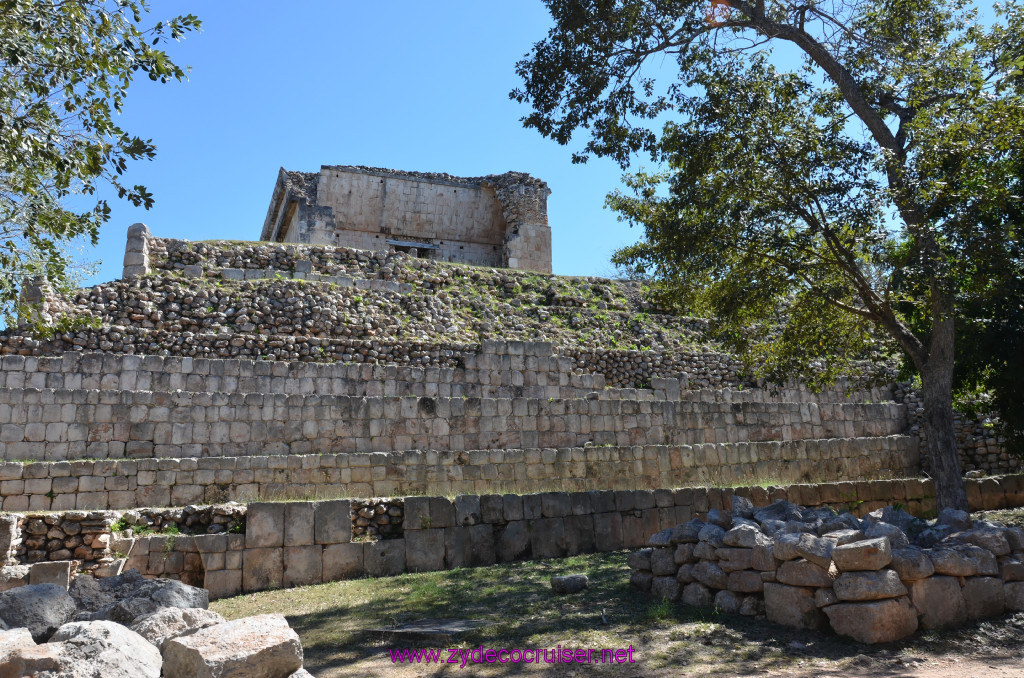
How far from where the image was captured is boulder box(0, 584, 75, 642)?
5.23 metres

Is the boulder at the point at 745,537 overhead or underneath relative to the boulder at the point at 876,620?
overhead

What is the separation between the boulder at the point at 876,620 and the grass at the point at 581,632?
0.31ft

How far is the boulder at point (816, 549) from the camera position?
6461 mm

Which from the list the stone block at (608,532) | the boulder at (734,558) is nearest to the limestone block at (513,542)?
the stone block at (608,532)

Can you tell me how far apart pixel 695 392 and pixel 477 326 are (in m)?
5.79

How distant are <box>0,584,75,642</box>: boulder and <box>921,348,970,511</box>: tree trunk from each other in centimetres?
1067

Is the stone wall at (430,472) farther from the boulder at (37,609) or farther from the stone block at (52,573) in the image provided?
the boulder at (37,609)

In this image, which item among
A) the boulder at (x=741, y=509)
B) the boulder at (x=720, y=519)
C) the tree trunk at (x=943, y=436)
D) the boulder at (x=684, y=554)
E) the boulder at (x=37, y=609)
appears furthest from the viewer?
the tree trunk at (x=943, y=436)

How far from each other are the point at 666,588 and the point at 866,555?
227 centimetres

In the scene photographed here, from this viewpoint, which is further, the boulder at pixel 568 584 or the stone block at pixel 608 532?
the stone block at pixel 608 532

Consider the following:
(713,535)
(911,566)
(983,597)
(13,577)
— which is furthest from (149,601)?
(983,597)

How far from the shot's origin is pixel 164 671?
462 centimetres

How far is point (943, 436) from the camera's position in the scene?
1059 centimetres

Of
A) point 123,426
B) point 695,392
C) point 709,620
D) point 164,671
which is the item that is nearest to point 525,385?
point 695,392
